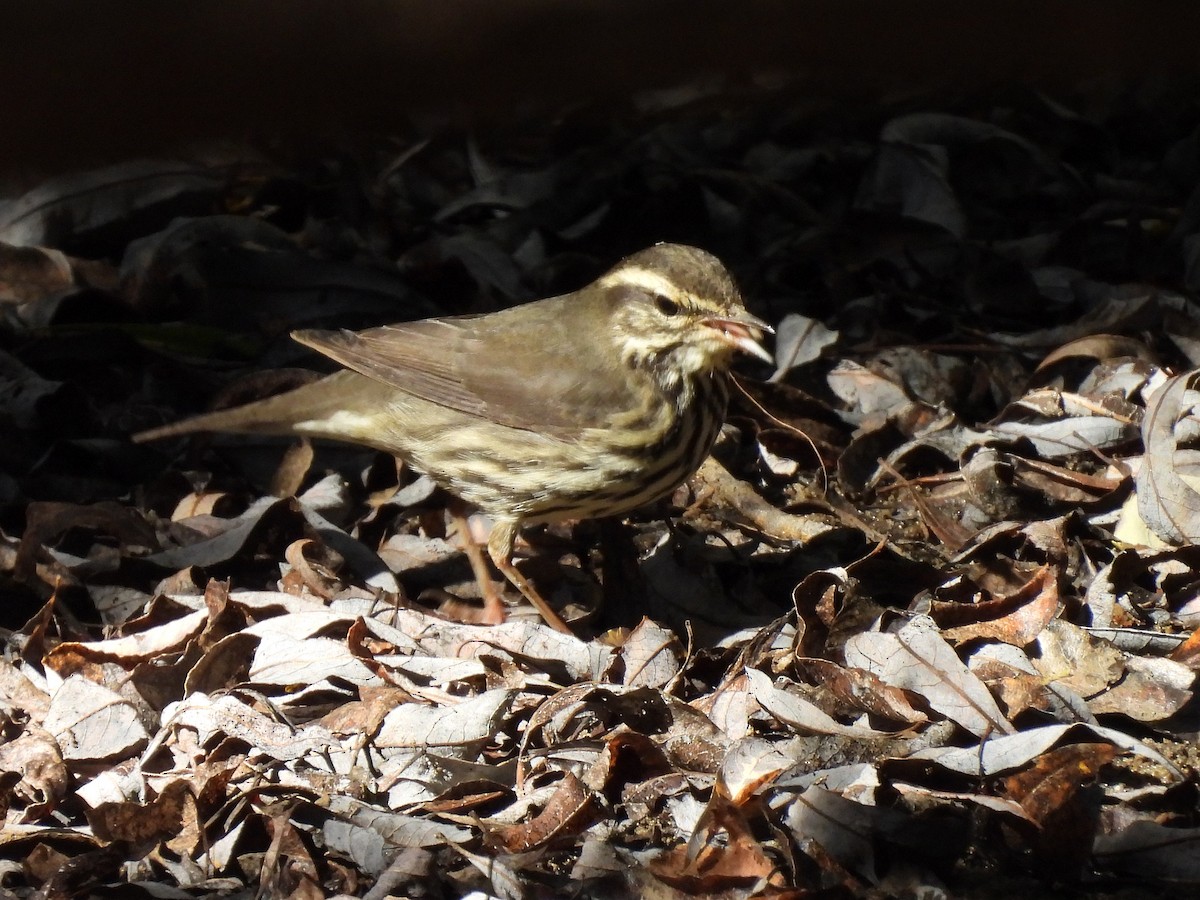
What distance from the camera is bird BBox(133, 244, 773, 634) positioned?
5164mm

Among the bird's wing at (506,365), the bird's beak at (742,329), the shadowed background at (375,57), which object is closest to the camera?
the shadowed background at (375,57)

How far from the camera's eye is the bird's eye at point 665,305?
5188mm

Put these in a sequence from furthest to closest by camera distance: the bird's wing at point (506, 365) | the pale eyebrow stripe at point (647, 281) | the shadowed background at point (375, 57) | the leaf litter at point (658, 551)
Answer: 1. the bird's wing at point (506, 365)
2. the pale eyebrow stripe at point (647, 281)
3. the shadowed background at point (375, 57)
4. the leaf litter at point (658, 551)

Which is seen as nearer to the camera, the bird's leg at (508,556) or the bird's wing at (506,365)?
the bird's wing at (506,365)

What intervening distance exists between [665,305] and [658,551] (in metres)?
0.95

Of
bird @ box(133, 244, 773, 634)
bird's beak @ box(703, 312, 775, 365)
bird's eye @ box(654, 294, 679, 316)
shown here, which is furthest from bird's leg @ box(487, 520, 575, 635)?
bird's beak @ box(703, 312, 775, 365)

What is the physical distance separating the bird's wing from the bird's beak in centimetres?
42

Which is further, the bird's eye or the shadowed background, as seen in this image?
the bird's eye

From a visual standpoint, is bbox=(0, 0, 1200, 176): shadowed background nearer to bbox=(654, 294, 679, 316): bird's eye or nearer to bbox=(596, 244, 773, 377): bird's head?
bbox=(596, 244, 773, 377): bird's head

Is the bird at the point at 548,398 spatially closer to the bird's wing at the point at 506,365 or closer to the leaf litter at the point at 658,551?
the bird's wing at the point at 506,365

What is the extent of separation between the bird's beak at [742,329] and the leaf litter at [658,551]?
842 millimetres

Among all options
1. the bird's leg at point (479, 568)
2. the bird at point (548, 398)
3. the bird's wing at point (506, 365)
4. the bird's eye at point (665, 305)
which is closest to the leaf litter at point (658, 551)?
the bird's leg at point (479, 568)

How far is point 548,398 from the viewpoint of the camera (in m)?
5.34

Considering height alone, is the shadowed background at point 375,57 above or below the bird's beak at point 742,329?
above
